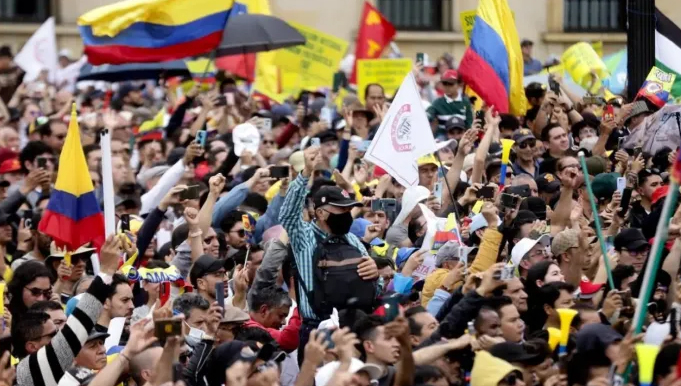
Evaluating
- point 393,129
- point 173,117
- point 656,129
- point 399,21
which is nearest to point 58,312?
point 393,129

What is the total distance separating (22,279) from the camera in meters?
11.5

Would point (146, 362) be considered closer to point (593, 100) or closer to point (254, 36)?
point (593, 100)

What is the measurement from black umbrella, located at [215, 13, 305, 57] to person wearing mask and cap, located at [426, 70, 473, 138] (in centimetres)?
198

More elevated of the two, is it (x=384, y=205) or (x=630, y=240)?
(x=630, y=240)

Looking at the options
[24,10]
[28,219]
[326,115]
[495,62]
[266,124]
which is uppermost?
[495,62]

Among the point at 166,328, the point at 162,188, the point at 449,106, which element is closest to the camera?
the point at 166,328

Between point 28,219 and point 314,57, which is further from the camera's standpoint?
point 314,57

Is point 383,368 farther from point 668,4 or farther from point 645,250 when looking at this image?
point 668,4

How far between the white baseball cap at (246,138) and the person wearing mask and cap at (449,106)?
1.85 metres

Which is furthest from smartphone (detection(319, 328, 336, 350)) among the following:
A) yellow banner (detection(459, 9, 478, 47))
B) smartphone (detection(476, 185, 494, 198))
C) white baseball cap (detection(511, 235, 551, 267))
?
yellow banner (detection(459, 9, 478, 47))

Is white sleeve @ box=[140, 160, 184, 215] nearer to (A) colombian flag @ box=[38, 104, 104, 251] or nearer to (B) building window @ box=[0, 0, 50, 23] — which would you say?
(A) colombian flag @ box=[38, 104, 104, 251]

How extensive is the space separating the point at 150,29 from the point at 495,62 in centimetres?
357

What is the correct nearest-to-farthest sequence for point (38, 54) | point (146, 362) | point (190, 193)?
point (146, 362)
point (190, 193)
point (38, 54)

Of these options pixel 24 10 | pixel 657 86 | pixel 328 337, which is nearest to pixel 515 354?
pixel 328 337
